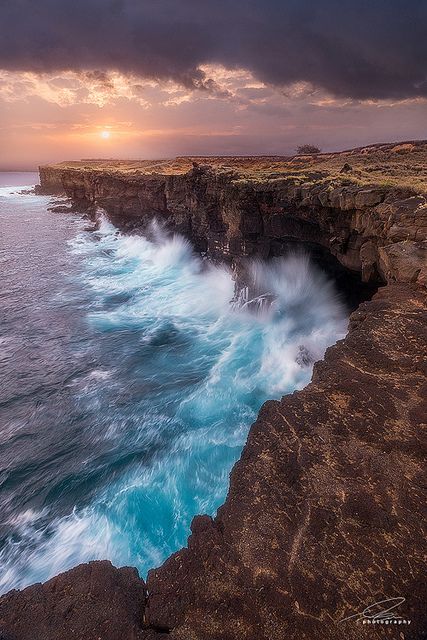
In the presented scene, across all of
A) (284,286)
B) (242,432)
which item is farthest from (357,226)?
(242,432)

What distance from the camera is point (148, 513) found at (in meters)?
10.8

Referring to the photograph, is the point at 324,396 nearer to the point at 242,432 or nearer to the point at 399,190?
the point at 242,432

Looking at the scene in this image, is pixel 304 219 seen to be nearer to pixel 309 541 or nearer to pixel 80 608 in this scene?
pixel 309 541

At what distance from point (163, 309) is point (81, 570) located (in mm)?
22765

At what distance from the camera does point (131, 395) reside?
16.4 meters

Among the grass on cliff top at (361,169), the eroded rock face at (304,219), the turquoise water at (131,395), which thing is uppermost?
the grass on cliff top at (361,169)
